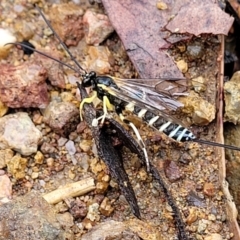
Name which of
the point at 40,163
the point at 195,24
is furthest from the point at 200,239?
the point at 195,24

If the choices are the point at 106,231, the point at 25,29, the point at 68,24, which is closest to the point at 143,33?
the point at 68,24

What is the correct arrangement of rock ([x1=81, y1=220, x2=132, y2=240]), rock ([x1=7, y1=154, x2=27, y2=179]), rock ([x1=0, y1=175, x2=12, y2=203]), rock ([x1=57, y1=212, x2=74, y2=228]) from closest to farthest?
rock ([x1=81, y1=220, x2=132, y2=240]), rock ([x1=57, y1=212, x2=74, y2=228]), rock ([x1=0, y1=175, x2=12, y2=203]), rock ([x1=7, y1=154, x2=27, y2=179])

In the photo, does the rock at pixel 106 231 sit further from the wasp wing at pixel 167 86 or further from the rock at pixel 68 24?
the rock at pixel 68 24

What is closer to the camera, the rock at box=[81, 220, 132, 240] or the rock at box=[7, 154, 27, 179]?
the rock at box=[81, 220, 132, 240]

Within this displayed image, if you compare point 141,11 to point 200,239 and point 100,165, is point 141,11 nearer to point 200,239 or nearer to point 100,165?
point 100,165

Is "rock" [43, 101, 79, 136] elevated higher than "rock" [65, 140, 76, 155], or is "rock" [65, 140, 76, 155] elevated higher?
"rock" [43, 101, 79, 136]

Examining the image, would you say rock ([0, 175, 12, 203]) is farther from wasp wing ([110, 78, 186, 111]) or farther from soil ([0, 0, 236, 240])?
wasp wing ([110, 78, 186, 111])

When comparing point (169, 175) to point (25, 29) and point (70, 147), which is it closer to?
point (70, 147)

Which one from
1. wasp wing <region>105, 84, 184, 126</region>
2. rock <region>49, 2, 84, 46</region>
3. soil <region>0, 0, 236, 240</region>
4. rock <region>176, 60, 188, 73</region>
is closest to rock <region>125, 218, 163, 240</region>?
soil <region>0, 0, 236, 240</region>
